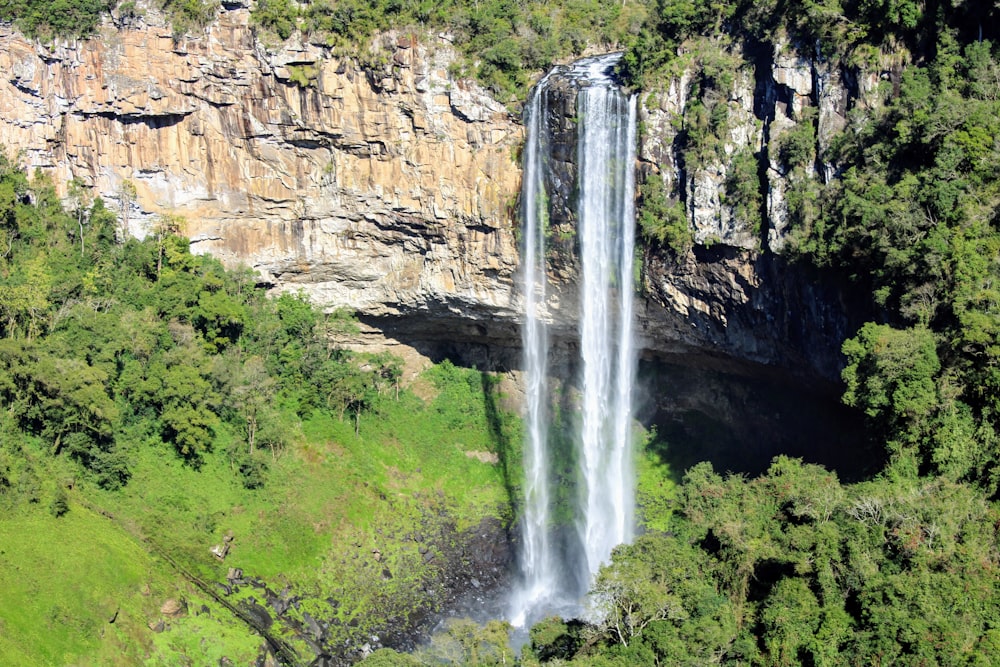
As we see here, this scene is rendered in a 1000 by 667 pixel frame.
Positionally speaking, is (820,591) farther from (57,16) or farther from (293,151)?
(57,16)

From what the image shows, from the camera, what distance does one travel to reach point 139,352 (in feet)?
114

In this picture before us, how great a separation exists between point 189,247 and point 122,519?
371 inches

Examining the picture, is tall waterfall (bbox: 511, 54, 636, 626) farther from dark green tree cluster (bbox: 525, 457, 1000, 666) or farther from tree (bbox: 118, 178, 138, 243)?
tree (bbox: 118, 178, 138, 243)

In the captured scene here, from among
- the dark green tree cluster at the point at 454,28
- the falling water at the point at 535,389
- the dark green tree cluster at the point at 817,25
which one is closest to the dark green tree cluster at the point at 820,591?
the falling water at the point at 535,389

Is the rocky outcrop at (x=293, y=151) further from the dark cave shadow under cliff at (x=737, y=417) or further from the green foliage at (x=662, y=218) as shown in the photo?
the dark cave shadow under cliff at (x=737, y=417)

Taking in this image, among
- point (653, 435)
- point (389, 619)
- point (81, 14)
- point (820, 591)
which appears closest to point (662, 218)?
point (653, 435)

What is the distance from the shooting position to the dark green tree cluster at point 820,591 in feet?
76.2

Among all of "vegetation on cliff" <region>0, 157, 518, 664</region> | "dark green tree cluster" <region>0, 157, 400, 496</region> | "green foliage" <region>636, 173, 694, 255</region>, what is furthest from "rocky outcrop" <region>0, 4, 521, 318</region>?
"green foliage" <region>636, 173, 694, 255</region>

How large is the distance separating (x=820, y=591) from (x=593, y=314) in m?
12.6

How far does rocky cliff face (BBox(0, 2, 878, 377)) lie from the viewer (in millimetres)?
33312

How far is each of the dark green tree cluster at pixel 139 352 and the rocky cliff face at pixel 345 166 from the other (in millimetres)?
1049

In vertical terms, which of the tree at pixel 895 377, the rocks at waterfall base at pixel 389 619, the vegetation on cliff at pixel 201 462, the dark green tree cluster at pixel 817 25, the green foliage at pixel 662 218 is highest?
the dark green tree cluster at pixel 817 25

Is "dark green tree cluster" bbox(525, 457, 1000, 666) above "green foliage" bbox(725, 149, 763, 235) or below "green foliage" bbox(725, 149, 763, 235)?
below

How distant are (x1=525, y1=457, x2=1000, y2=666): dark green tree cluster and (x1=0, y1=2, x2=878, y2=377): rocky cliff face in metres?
7.55
